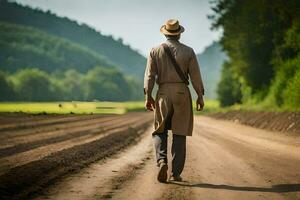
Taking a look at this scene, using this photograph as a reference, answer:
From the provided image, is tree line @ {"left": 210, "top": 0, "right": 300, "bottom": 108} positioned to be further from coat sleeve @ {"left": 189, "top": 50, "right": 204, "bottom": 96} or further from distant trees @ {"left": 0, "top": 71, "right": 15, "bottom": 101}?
coat sleeve @ {"left": 189, "top": 50, "right": 204, "bottom": 96}

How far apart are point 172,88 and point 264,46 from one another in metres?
37.6

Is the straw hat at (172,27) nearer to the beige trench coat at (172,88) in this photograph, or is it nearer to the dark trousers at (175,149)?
the beige trench coat at (172,88)

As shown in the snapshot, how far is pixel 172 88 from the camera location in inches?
329

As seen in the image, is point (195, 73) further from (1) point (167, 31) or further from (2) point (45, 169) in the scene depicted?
(2) point (45, 169)

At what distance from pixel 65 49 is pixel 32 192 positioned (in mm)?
158693

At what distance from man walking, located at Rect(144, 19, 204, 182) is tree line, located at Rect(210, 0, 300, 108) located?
22882mm

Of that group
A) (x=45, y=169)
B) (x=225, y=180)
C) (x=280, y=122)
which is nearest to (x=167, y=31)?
(x=225, y=180)

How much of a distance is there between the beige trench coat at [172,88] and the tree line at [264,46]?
2287 cm

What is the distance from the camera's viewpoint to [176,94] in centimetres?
835

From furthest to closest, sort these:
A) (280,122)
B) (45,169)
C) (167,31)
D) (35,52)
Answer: (35,52), (280,122), (45,169), (167,31)

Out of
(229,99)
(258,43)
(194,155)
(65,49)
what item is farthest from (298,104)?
(65,49)

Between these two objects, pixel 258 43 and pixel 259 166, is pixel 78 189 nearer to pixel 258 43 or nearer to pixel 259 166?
pixel 259 166

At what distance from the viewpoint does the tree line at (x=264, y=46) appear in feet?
117

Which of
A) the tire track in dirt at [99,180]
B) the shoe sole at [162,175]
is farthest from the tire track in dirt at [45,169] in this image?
the shoe sole at [162,175]
